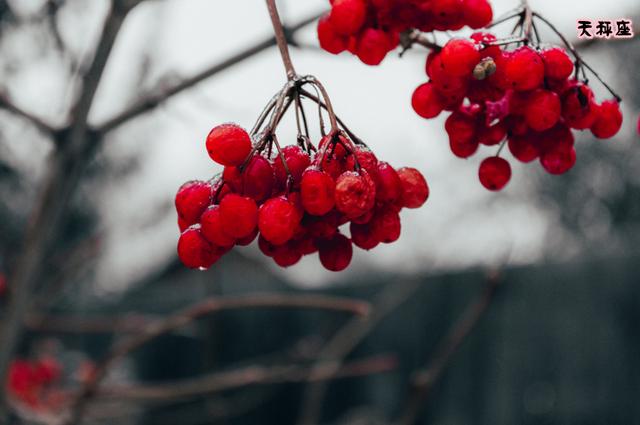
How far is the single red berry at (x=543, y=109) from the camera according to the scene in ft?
2.30

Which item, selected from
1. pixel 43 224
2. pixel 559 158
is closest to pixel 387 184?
pixel 559 158

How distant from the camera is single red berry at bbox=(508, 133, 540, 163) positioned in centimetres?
78

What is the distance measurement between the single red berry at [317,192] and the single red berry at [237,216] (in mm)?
51

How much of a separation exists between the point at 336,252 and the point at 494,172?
269 mm

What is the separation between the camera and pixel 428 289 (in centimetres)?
403

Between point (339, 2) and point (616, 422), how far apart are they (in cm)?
336

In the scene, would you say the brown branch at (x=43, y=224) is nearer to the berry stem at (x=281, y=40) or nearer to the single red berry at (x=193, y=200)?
the single red berry at (x=193, y=200)

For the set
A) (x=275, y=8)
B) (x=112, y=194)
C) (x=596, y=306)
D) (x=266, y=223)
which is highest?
(x=112, y=194)

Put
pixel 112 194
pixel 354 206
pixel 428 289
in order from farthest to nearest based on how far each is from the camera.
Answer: pixel 112 194 < pixel 428 289 < pixel 354 206

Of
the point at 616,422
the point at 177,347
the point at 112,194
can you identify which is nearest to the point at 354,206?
the point at 616,422

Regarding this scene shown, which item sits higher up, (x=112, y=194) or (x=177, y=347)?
(x=112, y=194)

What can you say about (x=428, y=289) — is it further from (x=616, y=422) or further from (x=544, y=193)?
(x=544, y=193)

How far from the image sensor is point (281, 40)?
21.0 inches

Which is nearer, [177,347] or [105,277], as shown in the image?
[177,347]
